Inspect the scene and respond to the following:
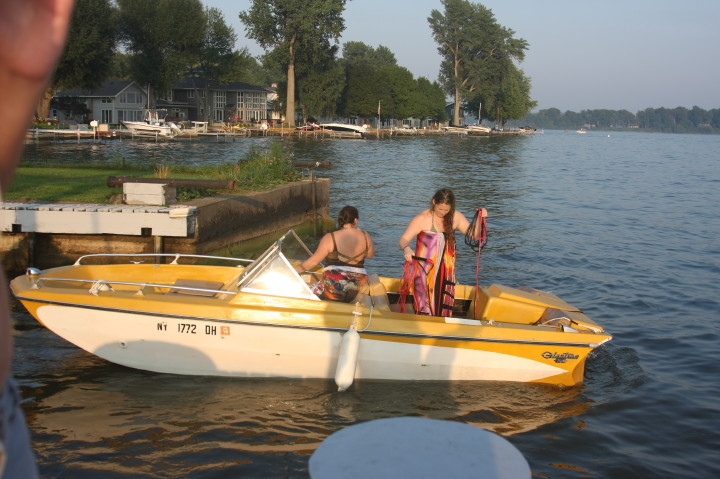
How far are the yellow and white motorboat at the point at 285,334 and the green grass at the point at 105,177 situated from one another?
6.34 m

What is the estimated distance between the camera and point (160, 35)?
73750 mm

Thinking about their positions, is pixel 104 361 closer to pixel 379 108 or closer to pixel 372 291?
pixel 372 291

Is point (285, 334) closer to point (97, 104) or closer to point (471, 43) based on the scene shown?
point (97, 104)

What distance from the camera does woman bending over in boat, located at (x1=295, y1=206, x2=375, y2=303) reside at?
854 centimetres

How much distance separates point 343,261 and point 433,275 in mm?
1156

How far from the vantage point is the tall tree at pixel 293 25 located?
3125 inches

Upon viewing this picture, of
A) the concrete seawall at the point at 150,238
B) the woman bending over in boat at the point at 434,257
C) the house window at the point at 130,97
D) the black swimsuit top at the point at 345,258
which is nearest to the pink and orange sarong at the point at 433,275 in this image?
the woman bending over in boat at the point at 434,257

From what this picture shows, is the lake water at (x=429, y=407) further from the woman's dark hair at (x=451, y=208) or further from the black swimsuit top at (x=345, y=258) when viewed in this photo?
the woman's dark hair at (x=451, y=208)

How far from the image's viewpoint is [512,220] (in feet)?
76.0

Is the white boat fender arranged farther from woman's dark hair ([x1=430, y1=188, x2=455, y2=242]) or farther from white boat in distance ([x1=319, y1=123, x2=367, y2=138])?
white boat in distance ([x1=319, y1=123, x2=367, y2=138])

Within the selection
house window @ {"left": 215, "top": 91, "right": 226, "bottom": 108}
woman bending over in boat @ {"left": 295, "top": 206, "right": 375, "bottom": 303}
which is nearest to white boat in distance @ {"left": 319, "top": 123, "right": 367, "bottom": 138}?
house window @ {"left": 215, "top": 91, "right": 226, "bottom": 108}

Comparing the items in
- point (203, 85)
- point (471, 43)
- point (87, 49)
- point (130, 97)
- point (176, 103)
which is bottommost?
point (130, 97)

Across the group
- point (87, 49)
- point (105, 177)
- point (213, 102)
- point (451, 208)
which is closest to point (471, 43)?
point (213, 102)

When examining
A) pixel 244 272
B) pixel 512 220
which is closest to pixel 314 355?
pixel 244 272
